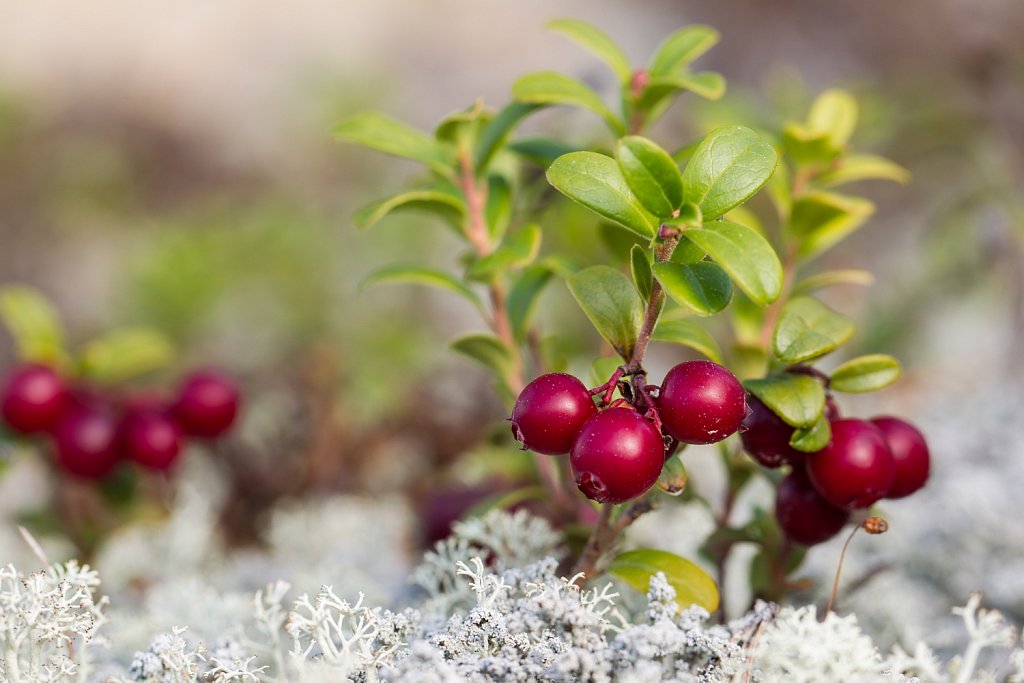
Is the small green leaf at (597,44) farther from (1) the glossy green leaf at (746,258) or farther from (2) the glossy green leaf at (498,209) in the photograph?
(1) the glossy green leaf at (746,258)

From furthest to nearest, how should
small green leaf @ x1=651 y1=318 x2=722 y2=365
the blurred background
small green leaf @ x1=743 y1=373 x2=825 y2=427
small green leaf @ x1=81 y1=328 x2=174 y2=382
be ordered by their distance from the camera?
the blurred background < small green leaf @ x1=81 y1=328 x2=174 y2=382 < small green leaf @ x1=651 y1=318 x2=722 y2=365 < small green leaf @ x1=743 y1=373 x2=825 y2=427

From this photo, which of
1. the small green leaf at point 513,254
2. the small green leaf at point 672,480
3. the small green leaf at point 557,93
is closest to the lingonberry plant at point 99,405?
the small green leaf at point 513,254

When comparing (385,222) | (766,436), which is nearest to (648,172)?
(766,436)

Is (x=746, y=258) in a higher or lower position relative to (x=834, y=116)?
lower

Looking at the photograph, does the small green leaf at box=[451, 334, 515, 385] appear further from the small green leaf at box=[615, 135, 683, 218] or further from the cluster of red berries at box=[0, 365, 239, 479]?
the cluster of red berries at box=[0, 365, 239, 479]

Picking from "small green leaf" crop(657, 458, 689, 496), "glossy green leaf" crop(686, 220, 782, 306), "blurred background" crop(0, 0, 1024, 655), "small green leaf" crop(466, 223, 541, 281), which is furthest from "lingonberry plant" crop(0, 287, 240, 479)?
"glossy green leaf" crop(686, 220, 782, 306)

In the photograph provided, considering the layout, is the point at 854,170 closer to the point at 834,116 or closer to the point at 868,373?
the point at 834,116
